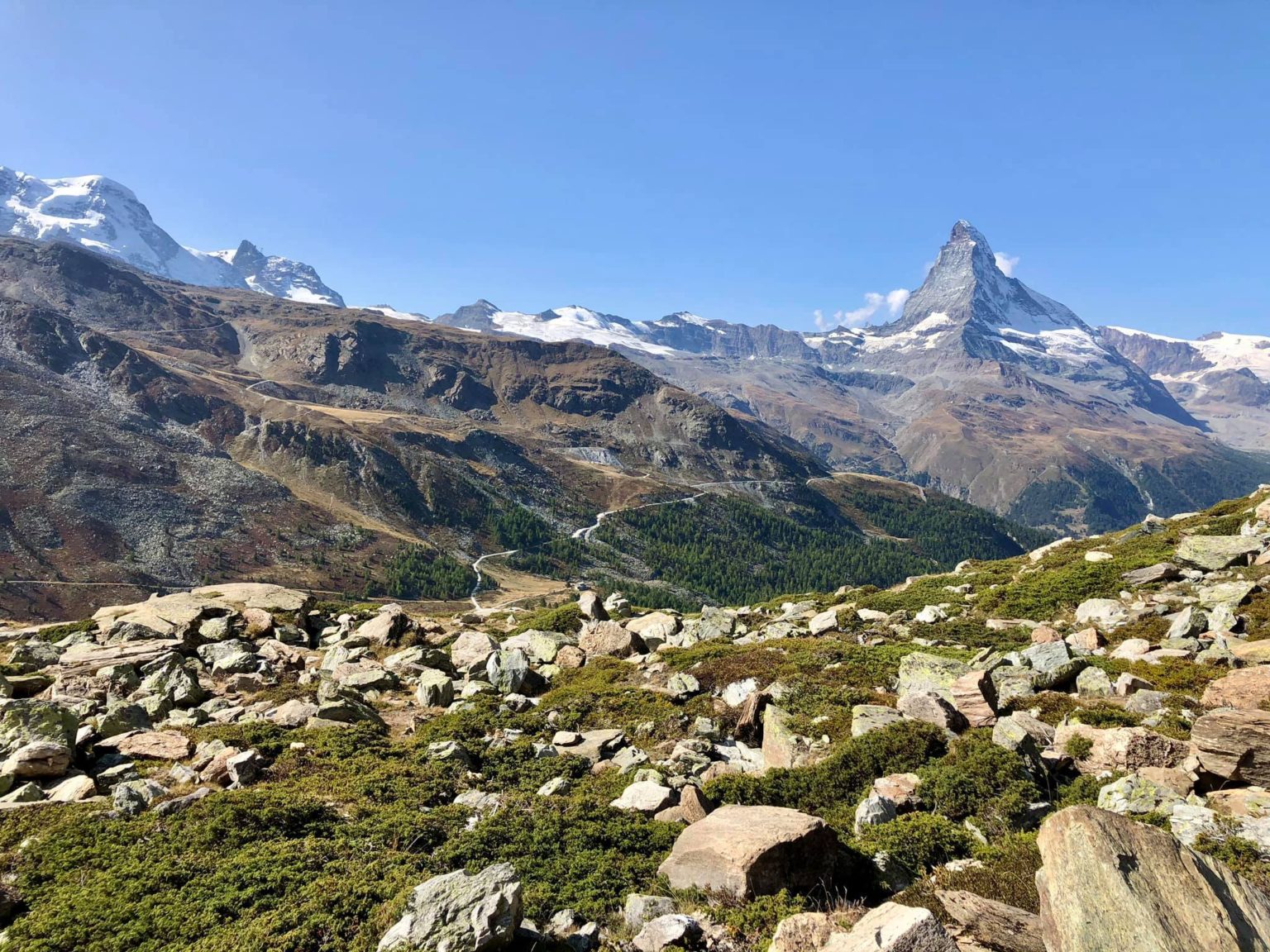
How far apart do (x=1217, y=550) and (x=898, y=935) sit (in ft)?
122

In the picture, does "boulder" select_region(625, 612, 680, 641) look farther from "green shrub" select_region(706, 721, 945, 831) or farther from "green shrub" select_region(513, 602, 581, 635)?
"green shrub" select_region(706, 721, 945, 831)

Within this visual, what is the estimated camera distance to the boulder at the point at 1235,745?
44.0 ft

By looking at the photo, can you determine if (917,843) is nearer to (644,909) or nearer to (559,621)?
(644,909)

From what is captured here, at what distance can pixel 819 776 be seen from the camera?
17.2m

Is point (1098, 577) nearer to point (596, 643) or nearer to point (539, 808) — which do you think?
point (596, 643)

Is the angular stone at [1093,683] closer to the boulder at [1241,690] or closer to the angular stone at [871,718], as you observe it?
the boulder at [1241,690]

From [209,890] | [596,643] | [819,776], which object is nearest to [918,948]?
[819,776]

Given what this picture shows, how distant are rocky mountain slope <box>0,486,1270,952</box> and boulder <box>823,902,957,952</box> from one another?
0.05 metres

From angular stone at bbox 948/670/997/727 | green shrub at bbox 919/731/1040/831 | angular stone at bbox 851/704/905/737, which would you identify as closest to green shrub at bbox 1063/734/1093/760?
green shrub at bbox 919/731/1040/831

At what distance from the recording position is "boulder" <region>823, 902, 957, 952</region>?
8305 mm

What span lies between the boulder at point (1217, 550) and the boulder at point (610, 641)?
30.6 metres

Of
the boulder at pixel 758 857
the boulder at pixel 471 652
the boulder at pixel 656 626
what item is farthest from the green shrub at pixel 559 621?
the boulder at pixel 758 857

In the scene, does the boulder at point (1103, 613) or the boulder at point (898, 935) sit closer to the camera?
the boulder at point (898, 935)

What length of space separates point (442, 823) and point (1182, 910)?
14635mm
